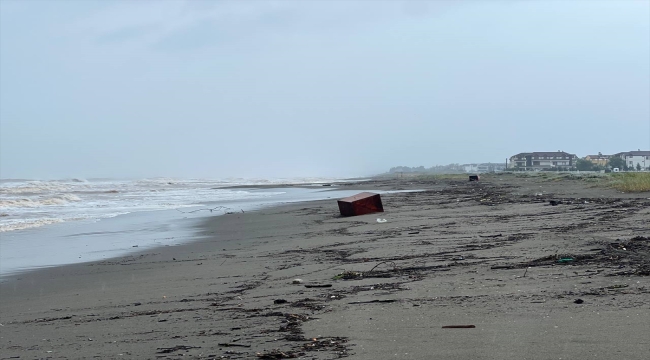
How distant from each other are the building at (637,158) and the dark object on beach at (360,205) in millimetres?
98964

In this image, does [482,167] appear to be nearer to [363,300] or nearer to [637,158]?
[637,158]

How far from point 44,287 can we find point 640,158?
11499cm

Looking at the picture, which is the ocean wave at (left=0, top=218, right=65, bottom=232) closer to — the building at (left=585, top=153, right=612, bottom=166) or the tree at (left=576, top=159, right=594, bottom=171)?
the tree at (left=576, top=159, right=594, bottom=171)

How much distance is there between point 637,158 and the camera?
110m

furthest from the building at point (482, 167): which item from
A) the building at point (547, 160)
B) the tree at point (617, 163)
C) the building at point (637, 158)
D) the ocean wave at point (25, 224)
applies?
the ocean wave at point (25, 224)

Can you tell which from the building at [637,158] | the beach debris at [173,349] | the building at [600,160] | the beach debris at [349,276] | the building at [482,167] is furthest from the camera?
the building at [482,167]

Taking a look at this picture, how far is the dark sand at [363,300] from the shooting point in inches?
169

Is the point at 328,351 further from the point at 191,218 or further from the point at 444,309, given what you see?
the point at 191,218

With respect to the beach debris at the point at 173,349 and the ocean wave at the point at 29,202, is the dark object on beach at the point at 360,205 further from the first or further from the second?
the ocean wave at the point at 29,202

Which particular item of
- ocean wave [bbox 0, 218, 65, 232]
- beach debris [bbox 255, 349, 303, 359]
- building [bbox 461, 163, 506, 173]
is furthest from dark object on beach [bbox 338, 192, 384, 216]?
building [bbox 461, 163, 506, 173]

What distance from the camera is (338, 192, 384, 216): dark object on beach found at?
16.4 metres

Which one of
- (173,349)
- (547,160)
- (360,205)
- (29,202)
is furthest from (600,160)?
(173,349)

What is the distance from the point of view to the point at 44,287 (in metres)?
8.17

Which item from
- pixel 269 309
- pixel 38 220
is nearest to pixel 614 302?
pixel 269 309
